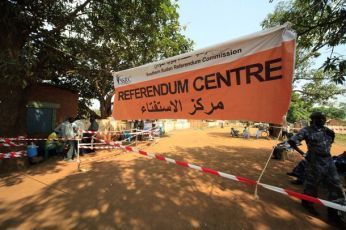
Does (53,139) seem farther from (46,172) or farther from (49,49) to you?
(49,49)

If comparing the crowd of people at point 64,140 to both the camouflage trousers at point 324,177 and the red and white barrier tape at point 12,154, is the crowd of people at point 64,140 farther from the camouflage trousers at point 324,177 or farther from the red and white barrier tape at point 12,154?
the camouflage trousers at point 324,177

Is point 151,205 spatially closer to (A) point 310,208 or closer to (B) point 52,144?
(A) point 310,208

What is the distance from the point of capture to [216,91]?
3.29 meters

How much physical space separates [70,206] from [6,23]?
18.7 feet

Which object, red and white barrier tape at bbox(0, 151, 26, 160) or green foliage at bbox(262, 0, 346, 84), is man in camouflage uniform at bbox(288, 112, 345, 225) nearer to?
green foliage at bbox(262, 0, 346, 84)

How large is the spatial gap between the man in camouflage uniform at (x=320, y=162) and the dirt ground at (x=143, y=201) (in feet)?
1.83

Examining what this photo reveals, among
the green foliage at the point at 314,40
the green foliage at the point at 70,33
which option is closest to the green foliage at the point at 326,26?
the green foliage at the point at 314,40

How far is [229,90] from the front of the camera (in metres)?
3.16

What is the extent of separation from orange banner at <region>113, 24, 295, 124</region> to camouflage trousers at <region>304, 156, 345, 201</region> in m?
2.57

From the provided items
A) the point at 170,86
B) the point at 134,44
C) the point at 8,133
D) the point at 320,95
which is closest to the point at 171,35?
the point at 134,44

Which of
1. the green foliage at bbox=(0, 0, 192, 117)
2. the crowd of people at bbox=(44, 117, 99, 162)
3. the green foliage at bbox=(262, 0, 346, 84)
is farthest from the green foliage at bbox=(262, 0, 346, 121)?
the crowd of people at bbox=(44, 117, 99, 162)

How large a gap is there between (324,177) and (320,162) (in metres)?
0.29

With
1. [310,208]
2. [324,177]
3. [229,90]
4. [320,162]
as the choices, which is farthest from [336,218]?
[229,90]

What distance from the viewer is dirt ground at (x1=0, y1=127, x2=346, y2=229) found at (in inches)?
166
